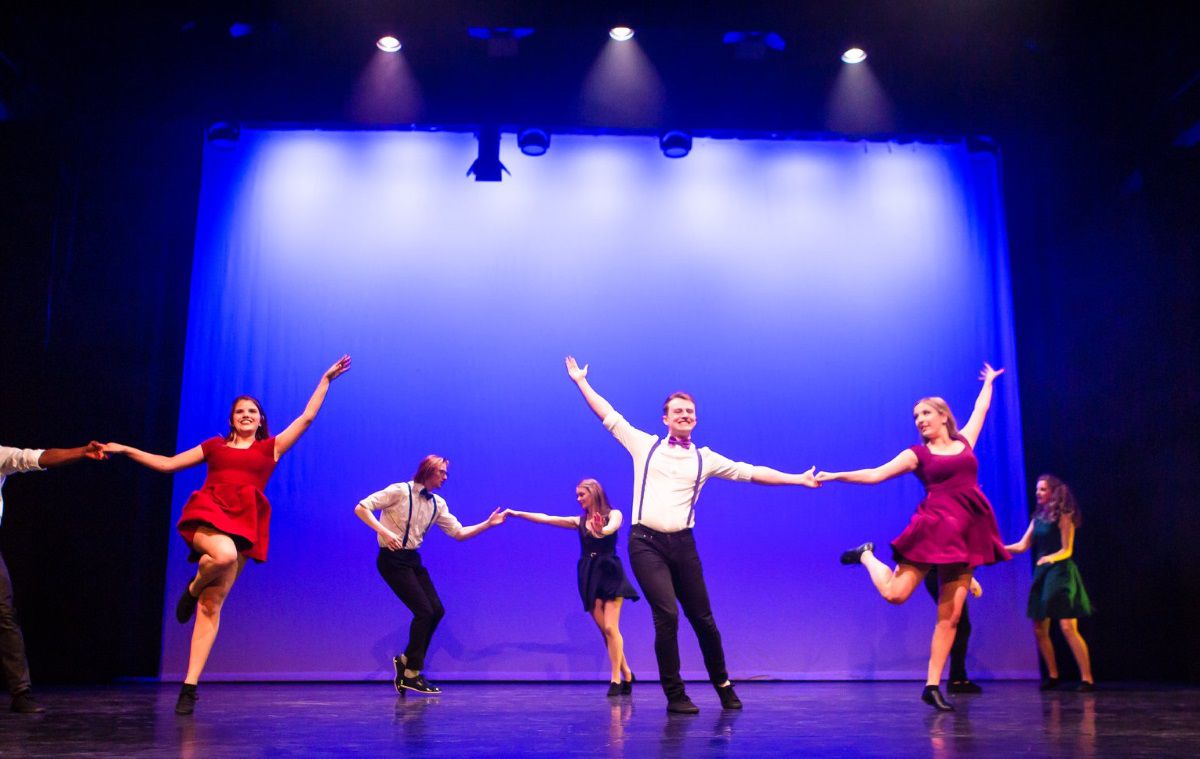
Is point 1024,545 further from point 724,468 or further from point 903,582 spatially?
point 724,468

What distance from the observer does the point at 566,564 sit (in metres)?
7.52

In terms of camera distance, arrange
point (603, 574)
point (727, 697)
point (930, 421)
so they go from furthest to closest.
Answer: point (603, 574)
point (727, 697)
point (930, 421)

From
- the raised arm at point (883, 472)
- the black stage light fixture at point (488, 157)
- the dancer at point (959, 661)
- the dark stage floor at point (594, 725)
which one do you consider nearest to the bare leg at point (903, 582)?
the raised arm at point (883, 472)

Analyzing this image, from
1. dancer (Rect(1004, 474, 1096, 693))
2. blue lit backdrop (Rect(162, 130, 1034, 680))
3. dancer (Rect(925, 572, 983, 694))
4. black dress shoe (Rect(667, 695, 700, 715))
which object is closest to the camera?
black dress shoe (Rect(667, 695, 700, 715))

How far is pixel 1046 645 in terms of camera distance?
21.9 ft

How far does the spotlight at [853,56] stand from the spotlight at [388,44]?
321 cm

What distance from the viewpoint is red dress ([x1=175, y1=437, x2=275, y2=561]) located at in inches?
178

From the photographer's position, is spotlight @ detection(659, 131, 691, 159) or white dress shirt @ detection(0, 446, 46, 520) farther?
spotlight @ detection(659, 131, 691, 159)

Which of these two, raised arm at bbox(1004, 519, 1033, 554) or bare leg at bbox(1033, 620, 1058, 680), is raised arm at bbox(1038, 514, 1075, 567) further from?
bare leg at bbox(1033, 620, 1058, 680)

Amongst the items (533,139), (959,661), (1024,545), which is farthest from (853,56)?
(959,661)

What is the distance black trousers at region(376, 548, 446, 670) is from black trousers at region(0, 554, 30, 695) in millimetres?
2171

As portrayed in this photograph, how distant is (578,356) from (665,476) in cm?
326

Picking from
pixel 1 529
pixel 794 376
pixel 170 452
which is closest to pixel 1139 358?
pixel 794 376

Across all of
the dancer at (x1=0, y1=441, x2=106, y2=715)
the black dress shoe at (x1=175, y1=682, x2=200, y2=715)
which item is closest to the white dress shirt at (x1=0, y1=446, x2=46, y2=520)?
the dancer at (x1=0, y1=441, x2=106, y2=715)
